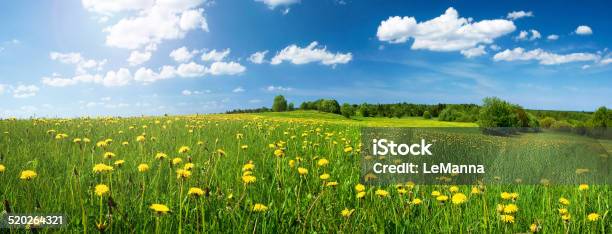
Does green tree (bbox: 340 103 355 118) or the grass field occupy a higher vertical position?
green tree (bbox: 340 103 355 118)

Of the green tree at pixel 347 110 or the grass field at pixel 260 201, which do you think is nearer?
the grass field at pixel 260 201

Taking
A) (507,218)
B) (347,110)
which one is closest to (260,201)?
(507,218)

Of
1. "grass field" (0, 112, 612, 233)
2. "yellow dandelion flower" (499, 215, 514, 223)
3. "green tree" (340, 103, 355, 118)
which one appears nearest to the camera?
"grass field" (0, 112, 612, 233)

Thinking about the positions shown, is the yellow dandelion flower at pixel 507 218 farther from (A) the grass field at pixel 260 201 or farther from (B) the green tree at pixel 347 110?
(B) the green tree at pixel 347 110

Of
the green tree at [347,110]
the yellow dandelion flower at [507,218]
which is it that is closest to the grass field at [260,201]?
the yellow dandelion flower at [507,218]

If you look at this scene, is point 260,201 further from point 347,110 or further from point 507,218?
point 347,110

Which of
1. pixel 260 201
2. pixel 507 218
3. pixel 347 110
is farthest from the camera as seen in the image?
pixel 347 110

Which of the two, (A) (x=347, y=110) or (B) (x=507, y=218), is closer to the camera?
(B) (x=507, y=218)

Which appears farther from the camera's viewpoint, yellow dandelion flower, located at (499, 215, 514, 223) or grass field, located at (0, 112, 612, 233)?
yellow dandelion flower, located at (499, 215, 514, 223)

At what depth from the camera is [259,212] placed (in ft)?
11.7

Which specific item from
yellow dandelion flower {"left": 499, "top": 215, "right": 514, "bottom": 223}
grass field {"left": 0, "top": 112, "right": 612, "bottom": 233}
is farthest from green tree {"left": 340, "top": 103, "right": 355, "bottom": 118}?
yellow dandelion flower {"left": 499, "top": 215, "right": 514, "bottom": 223}

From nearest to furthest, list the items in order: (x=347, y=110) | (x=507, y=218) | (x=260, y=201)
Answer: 1. (x=507, y=218)
2. (x=260, y=201)
3. (x=347, y=110)

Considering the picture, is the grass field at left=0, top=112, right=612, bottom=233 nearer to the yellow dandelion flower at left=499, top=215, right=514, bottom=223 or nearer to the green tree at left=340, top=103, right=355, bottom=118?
the yellow dandelion flower at left=499, top=215, right=514, bottom=223

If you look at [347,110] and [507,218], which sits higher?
[347,110]
